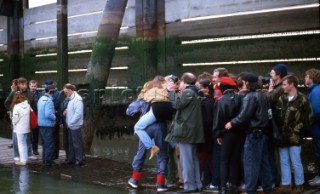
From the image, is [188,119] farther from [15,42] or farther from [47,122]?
[15,42]

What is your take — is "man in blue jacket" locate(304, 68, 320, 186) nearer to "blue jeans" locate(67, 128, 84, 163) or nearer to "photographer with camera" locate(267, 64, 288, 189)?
"photographer with camera" locate(267, 64, 288, 189)

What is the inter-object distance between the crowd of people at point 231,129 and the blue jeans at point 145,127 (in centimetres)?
1

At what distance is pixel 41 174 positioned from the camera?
890 cm

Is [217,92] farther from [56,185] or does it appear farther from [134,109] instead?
[56,185]

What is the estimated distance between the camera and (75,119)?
9.38 m

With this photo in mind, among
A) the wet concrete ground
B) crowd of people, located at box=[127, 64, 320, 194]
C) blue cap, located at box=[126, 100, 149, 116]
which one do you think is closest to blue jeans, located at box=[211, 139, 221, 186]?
crowd of people, located at box=[127, 64, 320, 194]

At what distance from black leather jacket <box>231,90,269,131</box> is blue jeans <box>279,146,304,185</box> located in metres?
0.65

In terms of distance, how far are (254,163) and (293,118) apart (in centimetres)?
85

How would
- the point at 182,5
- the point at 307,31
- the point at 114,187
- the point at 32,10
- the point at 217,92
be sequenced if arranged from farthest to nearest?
the point at 32,10 < the point at 182,5 < the point at 307,31 < the point at 114,187 < the point at 217,92

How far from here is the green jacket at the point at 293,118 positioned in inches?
267

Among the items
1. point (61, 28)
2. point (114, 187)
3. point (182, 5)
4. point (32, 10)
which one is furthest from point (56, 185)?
point (32, 10)

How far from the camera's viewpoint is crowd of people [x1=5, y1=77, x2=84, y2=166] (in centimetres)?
944

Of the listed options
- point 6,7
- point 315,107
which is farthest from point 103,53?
point 6,7

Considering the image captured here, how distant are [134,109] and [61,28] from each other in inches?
237
